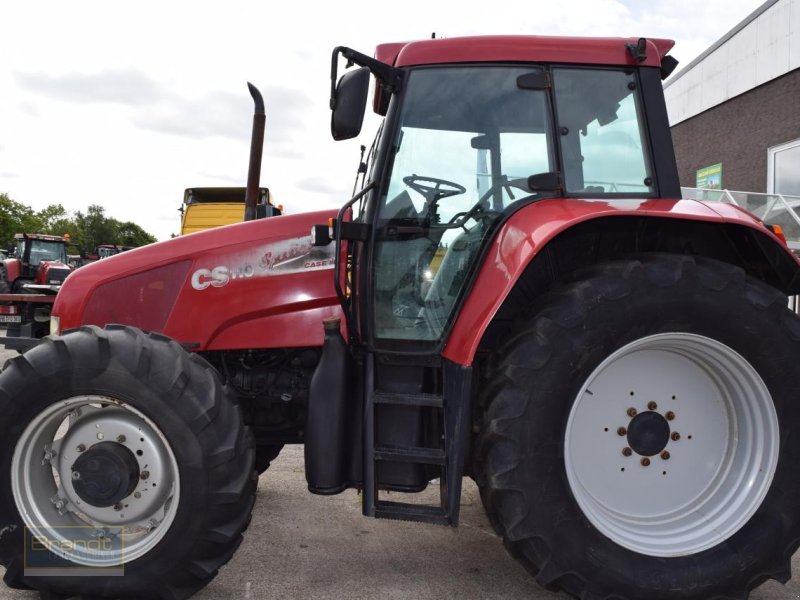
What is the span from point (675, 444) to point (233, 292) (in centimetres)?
196

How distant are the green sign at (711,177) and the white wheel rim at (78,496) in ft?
64.0

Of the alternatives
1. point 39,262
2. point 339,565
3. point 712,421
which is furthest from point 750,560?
point 39,262

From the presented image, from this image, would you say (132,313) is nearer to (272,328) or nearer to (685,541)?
(272,328)

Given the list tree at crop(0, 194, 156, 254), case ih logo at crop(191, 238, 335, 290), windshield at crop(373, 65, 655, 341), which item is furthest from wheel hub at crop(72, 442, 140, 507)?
tree at crop(0, 194, 156, 254)

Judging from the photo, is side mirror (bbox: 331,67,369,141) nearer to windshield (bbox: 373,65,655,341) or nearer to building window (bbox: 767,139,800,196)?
windshield (bbox: 373,65,655,341)

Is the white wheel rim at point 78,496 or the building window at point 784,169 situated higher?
the building window at point 784,169

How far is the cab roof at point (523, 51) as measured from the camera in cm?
257

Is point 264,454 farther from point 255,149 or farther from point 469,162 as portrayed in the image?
point 469,162

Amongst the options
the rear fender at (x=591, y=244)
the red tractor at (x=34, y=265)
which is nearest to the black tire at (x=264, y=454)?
the rear fender at (x=591, y=244)

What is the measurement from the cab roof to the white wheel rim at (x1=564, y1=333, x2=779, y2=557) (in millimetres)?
1154

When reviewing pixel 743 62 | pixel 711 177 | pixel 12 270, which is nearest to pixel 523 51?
pixel 12 270

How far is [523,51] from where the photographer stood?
2572 mm

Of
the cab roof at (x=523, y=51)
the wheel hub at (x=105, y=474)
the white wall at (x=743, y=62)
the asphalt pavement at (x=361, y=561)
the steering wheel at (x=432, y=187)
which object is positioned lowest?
the asphalt pavement at (x=361, y=561)

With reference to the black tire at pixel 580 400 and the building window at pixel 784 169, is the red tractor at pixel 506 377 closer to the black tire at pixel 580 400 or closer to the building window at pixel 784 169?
the black tire at pixel 580 400
